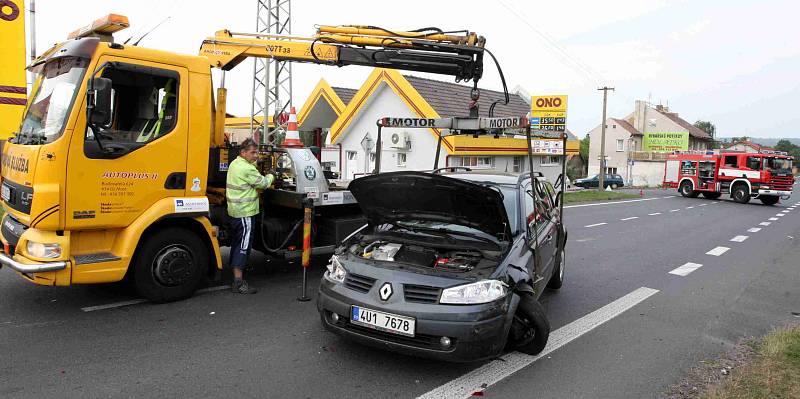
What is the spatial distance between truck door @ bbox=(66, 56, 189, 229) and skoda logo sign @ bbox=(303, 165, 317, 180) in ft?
5.31

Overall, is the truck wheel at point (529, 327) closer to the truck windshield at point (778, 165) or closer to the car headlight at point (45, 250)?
the car headlight at point (45, 250)

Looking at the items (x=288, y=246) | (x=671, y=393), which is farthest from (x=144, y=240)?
(x=671, y=393)

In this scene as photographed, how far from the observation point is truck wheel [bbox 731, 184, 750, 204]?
85.6 ft

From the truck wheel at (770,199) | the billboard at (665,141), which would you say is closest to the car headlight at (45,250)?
the truck wheel at (770,199)

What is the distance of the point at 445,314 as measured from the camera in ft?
12.3

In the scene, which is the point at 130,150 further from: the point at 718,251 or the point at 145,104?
the point at 718,251

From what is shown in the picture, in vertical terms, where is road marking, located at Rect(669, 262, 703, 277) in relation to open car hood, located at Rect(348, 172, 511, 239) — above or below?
below

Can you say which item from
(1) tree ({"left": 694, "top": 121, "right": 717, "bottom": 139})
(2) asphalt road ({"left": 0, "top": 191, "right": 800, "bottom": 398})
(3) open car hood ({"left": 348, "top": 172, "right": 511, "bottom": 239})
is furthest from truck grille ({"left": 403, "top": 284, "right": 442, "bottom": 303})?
(1) tree ({"left": 694, "top": 121, "right": 717, "bottom": 139})

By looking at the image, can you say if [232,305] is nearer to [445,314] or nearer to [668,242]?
[445,314]

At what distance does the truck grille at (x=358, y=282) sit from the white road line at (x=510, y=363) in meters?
0.93

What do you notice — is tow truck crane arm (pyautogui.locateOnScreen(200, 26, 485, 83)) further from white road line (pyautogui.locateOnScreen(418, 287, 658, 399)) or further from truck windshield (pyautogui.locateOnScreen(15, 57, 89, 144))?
white road line (pyautogui.locateOnScreen(418, 287, 658, 399))

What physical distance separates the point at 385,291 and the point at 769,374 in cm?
311

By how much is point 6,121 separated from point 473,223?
26.9ft

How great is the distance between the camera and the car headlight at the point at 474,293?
3.84m
